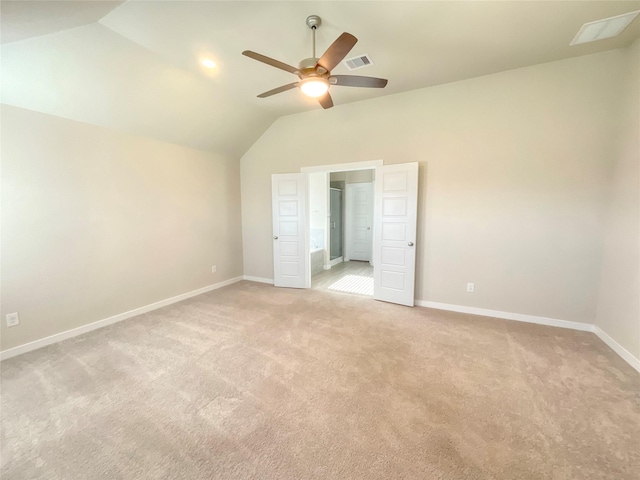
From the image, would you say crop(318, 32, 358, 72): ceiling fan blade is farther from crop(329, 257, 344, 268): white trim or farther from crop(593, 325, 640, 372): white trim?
crop(329, 257, 344, 268): white trim

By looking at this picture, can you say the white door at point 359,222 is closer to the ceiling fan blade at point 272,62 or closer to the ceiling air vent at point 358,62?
the ceiling air vent at point 358,62

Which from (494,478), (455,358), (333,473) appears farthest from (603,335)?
(333,473)

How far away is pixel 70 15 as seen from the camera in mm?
1896

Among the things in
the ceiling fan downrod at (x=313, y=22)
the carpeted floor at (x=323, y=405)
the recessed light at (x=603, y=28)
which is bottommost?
the carpeted floor at (x=323, y=405)

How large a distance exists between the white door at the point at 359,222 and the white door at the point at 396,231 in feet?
10.3

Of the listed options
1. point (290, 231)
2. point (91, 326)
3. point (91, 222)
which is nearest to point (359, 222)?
point (290, 231)

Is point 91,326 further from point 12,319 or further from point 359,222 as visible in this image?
point 359,222

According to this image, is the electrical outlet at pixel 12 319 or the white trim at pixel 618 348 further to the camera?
the electrical outlet at pixel 12 319

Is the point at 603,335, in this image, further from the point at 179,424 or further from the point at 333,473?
the point at 179,424

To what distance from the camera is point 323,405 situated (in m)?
1.82

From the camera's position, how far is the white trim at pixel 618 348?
2.22 metres

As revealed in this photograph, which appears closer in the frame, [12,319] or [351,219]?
[12,319]

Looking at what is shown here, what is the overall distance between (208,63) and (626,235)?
4568mm

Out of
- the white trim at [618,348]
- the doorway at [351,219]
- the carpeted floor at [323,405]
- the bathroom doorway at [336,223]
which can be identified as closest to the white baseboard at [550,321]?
the white trim at [618,348]
